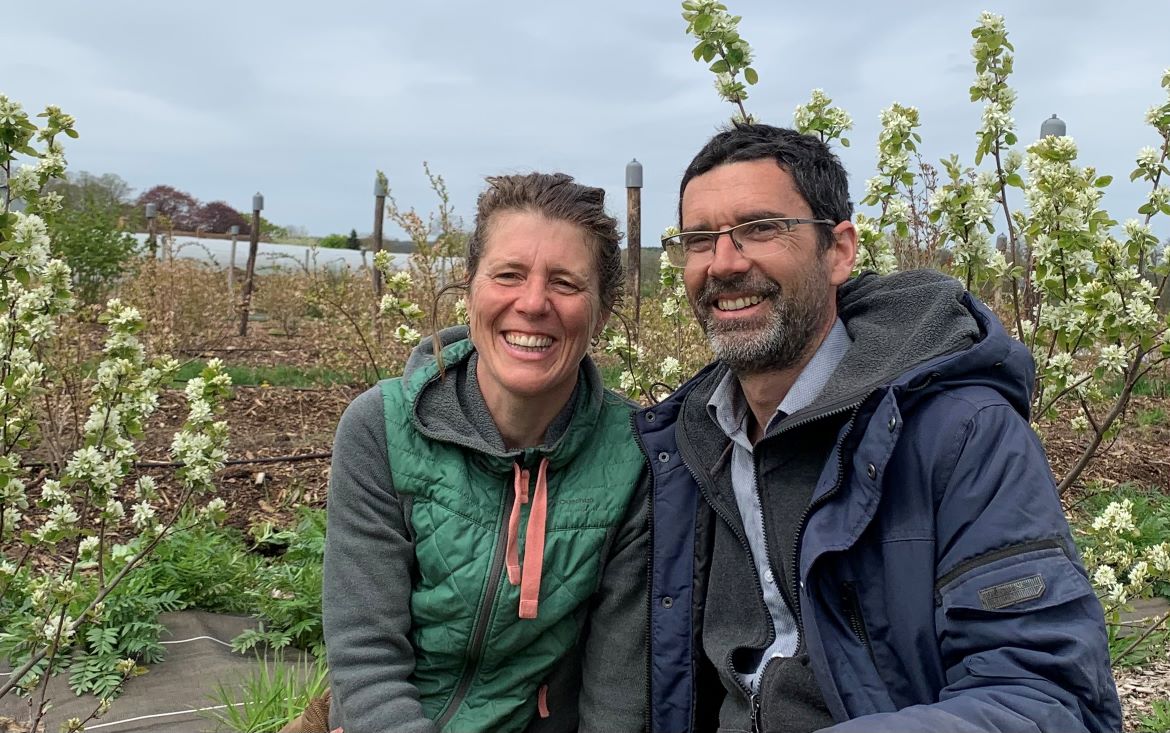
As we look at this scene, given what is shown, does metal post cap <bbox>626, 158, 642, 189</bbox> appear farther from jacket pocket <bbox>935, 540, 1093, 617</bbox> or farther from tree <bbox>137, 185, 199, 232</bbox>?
tree <bbox>137, 185, 199, 232</bbox>

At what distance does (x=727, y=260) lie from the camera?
7.30ft

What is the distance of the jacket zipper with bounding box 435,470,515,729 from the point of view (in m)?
2.18

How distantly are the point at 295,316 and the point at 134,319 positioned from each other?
13.7 m

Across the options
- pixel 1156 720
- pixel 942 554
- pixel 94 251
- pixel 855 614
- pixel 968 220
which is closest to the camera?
pixel 942 554

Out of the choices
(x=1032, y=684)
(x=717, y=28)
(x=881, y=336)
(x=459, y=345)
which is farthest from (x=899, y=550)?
(x=717, y=28)

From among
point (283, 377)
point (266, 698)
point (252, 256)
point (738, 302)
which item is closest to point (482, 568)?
point (738, 302)

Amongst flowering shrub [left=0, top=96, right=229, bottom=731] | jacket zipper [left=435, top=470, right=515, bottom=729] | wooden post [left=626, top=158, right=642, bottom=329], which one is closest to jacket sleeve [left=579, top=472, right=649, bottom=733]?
jacket zipper [left=435, top=470, right=515, bottom=729]

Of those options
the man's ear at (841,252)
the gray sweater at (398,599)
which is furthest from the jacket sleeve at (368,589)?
the man's ear at (841,252)

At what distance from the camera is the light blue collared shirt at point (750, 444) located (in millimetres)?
2096

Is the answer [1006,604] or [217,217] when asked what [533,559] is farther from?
[217,217]

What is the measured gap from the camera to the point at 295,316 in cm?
1582

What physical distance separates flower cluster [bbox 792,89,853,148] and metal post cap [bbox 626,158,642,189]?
6.74 metres

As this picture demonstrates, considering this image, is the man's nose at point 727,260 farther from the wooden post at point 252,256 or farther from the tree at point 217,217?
the tree at point 217,217

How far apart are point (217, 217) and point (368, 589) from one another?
166 ft
